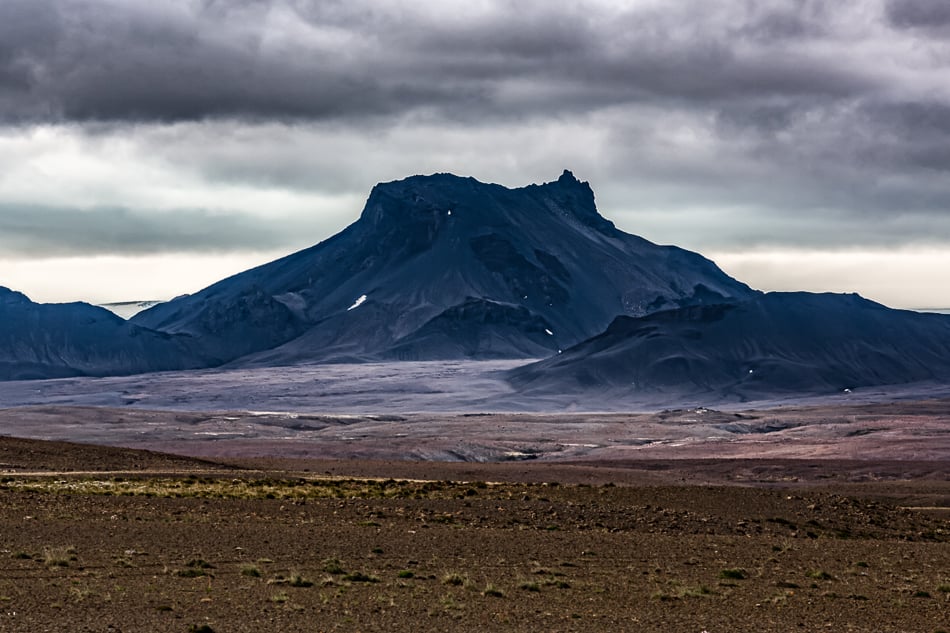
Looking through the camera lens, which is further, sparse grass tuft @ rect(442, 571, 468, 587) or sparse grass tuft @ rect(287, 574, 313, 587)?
sparse grass tuft @ rect(442, 571, 468, 587)

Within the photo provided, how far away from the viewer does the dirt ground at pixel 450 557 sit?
27062 mm

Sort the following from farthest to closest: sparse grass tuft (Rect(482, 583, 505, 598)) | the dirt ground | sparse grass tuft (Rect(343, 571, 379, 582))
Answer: sparse grass tuft (Rect(343, 571, 379, 582)) → sparse grass tuft (Rect(482, 583, 505, 598)) → the dirt ground

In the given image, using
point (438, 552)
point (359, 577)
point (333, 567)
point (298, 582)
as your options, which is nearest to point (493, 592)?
point (359, 577)

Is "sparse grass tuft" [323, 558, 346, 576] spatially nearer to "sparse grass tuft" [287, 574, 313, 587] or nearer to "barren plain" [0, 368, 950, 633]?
"barren plain" [0, 368, 950, 633]

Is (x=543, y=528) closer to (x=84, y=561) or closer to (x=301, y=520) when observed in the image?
(x=301, y=520)

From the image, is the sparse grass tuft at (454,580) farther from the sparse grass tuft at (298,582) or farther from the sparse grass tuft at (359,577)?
the sparse grass tuft at (298,582)

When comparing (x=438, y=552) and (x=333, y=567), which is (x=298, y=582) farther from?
(x=438, y=552)

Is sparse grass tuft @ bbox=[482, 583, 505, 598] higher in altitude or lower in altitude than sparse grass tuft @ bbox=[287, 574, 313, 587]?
lower

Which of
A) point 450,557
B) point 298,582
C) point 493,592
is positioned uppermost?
point 298,582

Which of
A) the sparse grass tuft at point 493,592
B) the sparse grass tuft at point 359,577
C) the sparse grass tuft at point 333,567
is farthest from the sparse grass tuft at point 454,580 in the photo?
the sparse grass tuft at point 333,567

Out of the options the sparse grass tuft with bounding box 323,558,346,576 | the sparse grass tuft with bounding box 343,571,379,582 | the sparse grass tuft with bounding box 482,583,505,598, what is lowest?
the sparse grass tuft with bounding box 482,583,505,598

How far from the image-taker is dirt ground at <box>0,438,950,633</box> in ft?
88.8

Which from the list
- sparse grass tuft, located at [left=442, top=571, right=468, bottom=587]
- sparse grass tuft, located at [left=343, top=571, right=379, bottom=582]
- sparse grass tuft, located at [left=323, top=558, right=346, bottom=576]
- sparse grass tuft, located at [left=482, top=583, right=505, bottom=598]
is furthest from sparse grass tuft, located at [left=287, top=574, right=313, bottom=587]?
sparse grass tuft, located at [left=482, top=583, right=505, bottom=598]

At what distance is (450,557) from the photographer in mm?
35625
